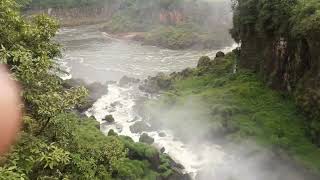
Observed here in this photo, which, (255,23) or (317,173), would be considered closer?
(317,173)

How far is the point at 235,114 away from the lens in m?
36.0

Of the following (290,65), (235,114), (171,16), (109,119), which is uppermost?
(171,16)

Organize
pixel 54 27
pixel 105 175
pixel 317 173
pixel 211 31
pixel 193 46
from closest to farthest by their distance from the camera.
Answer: pixel 54 27
pixel 105 175
pixel 317 173
pixel 193 46
pixel 211 31

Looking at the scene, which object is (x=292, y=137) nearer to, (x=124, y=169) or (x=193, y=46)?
(x=124, y=169)

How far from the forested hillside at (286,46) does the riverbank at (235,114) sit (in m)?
1.06

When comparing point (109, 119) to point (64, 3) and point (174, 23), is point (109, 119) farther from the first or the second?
point (64, 3)

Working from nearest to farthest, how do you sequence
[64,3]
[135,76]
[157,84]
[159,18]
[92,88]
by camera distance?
[92,88], [157,84], [135,76], [159,18], [64,3]

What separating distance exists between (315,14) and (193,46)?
43.1 m

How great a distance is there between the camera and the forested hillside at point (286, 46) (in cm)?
3135

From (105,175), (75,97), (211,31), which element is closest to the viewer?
(75,97)

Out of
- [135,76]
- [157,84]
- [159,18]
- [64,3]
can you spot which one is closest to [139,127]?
[157,84]

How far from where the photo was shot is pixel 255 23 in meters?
41.0

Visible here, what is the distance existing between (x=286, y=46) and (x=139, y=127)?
1358cm

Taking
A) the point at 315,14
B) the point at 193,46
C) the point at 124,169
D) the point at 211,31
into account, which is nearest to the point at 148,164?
the point at 124,169
